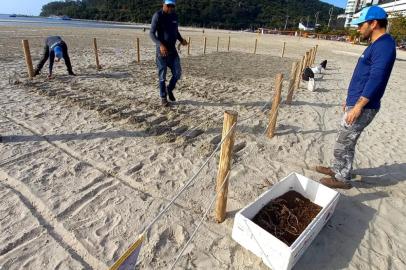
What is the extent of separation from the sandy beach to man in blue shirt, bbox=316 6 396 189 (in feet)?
2.01

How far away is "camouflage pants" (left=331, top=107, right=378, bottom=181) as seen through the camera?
307 centimetres

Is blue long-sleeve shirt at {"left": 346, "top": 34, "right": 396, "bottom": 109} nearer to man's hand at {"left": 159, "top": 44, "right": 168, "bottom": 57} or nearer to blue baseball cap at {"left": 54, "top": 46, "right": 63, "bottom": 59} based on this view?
man's hand at {"left": 159, "top": 44, "right": 168, "bottom": 57}

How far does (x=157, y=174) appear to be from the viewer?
3529mm

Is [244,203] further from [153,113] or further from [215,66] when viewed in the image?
[215,66]

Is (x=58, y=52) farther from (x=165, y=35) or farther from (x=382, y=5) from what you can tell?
(x=382, y=5)

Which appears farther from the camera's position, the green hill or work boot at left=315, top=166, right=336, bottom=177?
the green hill

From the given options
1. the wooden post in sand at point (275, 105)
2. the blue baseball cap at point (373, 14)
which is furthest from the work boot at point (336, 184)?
the blue baseball cap at point (373, 14)

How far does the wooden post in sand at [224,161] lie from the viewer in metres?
2.39

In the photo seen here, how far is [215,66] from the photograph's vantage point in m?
11.7

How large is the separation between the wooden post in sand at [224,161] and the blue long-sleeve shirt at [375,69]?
1542 millimetres

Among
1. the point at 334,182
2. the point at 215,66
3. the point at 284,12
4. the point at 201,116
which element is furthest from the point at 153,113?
the point at 284,12

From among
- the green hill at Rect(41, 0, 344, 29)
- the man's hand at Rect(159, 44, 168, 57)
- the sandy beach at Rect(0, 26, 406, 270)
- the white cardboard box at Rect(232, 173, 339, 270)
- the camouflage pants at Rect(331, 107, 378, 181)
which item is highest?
the green hill at Rect(41, 0, 344, 29)

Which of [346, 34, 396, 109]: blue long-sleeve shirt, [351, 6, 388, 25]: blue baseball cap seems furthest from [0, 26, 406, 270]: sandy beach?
[351, 6, 388, 25]: blue baseball cap

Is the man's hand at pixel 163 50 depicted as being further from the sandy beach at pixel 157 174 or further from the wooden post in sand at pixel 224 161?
the wooden post in sand at pixel 224 161
